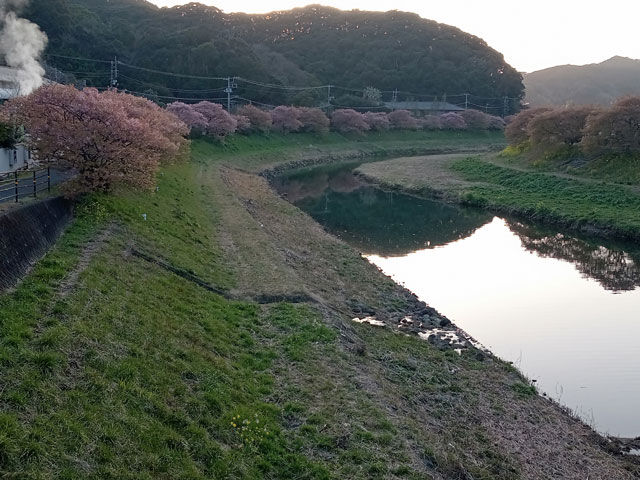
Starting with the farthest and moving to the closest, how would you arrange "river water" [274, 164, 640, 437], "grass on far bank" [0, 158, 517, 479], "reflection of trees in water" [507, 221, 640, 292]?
"reflection of trees in water" [507, 221, 640, 292], "river water" [274, 164, 640, 437], "grass on far bank" [0, 158, 517, 479]

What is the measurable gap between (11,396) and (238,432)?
3.12 m

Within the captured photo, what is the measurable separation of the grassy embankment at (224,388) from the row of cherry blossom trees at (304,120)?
36054 mm

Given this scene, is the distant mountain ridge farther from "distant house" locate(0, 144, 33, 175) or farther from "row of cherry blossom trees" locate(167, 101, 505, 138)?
"distant house" locate(0, 144, 33, 175)

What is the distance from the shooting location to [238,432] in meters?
8.52

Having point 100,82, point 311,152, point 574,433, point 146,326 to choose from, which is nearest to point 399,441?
point 574,433

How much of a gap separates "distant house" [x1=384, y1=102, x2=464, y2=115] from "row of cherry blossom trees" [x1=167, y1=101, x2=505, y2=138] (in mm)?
8065

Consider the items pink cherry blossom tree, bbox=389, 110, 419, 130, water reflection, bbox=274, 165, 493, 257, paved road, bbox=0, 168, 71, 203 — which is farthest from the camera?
pink cherry blossom tree, bbox=389, 110, 419, 130

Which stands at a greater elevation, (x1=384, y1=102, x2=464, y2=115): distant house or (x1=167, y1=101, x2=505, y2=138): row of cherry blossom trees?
(x1=384, y1=102, x2=464, y2=115): distant house

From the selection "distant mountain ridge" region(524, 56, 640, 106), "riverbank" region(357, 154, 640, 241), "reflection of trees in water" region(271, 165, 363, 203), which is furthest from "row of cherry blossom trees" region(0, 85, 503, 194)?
"distant mountain ridge" region(524, 56, 640, 106)

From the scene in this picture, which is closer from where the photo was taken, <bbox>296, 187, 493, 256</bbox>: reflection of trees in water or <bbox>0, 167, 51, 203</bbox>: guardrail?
<bbox>0, 167, 51, 203</bbox>: guardrail

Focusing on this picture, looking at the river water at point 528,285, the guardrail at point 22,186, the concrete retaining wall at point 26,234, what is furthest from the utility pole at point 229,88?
the concrete retaining wall at point 26,234

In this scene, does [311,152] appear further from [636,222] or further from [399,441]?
[399,441]

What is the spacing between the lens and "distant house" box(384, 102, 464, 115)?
3992 inches

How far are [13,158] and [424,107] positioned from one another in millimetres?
88690
